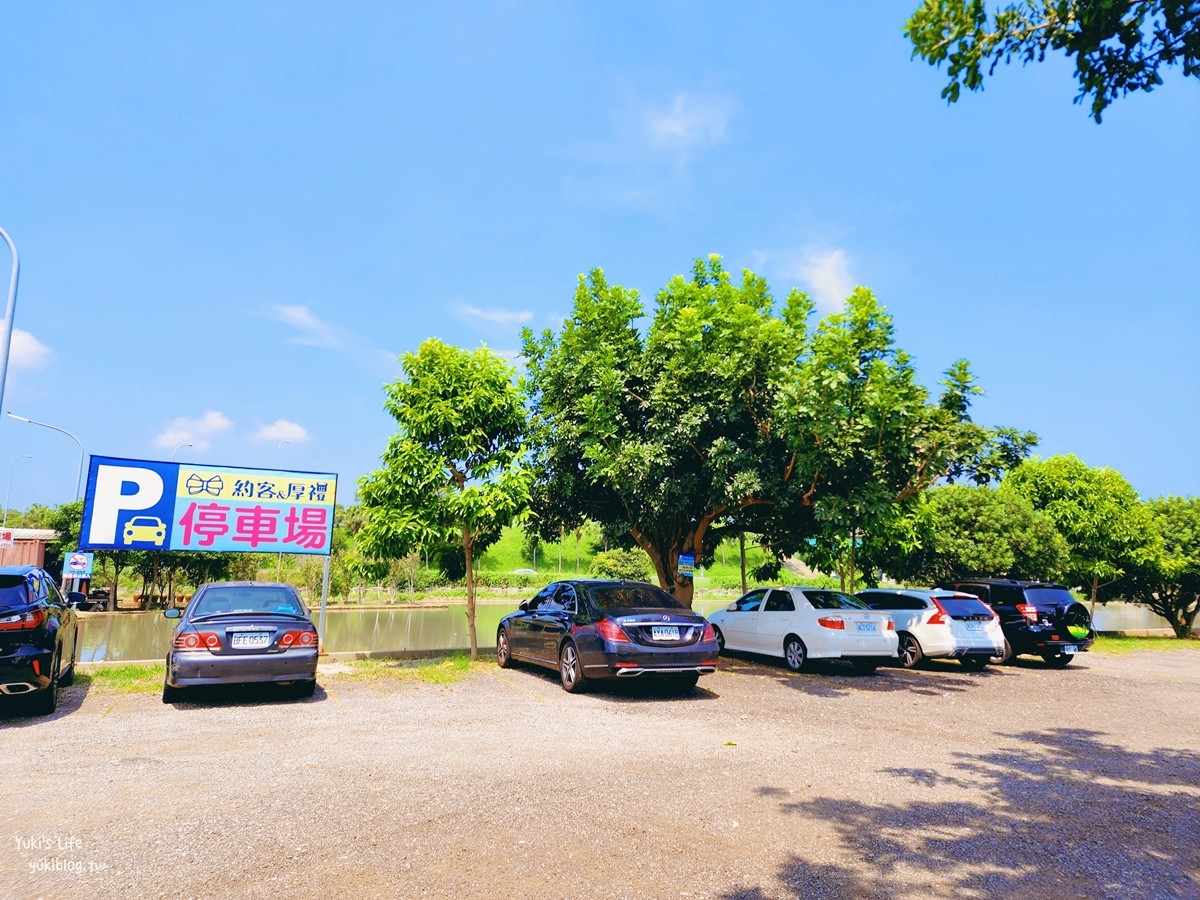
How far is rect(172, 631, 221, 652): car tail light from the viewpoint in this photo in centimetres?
916

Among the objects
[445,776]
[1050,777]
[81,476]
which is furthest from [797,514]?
[81,476]

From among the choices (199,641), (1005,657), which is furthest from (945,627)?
(199,641)

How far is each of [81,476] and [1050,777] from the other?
33.0 m

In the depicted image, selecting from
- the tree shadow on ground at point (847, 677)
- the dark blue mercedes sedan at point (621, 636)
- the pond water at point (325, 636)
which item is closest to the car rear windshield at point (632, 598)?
the dark blue mercedes sedan at point (621, 636)

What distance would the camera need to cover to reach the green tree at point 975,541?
22391 millimetres

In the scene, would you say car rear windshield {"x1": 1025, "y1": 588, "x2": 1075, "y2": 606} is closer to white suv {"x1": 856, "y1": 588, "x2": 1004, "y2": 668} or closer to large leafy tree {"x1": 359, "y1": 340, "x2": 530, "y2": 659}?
white suv {"x1": 856, "y1": 588, "x2": 1004, "y2": 668}

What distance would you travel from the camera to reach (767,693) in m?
11.0

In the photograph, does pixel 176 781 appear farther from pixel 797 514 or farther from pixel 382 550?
pixel 797 514

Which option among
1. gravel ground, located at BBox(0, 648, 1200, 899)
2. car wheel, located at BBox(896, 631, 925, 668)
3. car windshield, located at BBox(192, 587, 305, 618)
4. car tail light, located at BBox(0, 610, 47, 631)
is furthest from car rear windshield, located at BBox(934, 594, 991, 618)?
car tail light, located at BBox(0, 610, 47, 631)

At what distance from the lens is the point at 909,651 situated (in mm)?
15062

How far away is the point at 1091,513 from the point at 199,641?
2833cm

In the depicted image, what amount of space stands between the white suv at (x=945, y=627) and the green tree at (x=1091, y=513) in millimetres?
12301

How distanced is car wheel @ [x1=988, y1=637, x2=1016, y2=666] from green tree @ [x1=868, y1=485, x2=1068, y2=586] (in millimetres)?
4891

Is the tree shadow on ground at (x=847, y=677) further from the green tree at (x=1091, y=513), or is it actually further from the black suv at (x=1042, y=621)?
the green tree at (x=1091, y=513)
